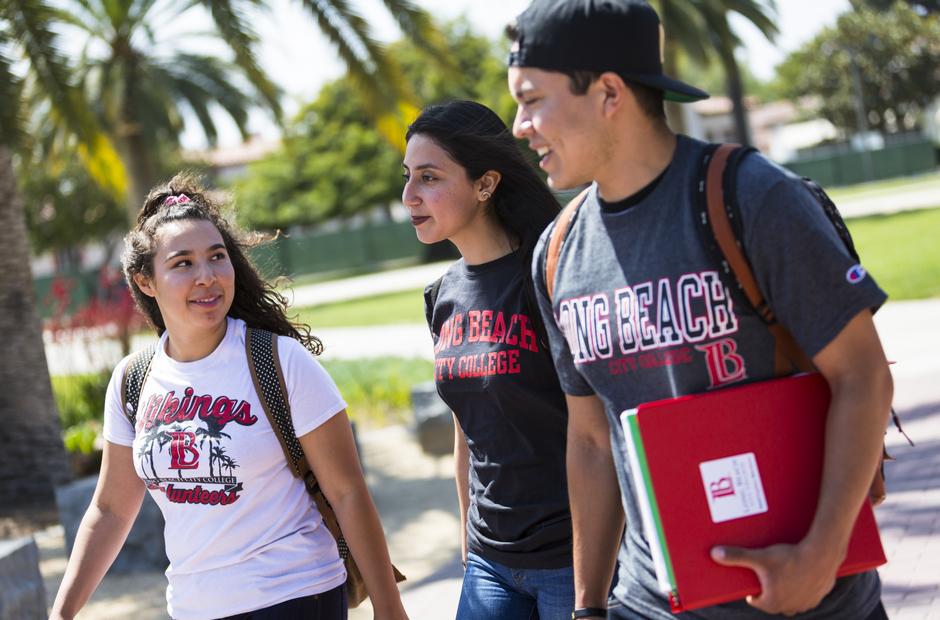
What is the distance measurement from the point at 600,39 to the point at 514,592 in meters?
1.58

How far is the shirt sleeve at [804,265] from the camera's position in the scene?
69.6 inches

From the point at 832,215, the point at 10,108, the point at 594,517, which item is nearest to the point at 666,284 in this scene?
the point at 832,215

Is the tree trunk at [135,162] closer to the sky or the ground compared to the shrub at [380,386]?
closer to the sky

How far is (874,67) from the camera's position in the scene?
6353 cm

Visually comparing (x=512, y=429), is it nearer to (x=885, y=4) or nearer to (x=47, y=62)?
(x=47, y=62)

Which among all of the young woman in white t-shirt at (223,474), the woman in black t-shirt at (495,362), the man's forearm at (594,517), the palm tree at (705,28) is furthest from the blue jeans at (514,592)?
the palm tree at (705,28)

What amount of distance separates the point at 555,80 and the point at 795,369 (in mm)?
643

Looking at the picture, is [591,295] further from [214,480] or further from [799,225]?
[214,480]

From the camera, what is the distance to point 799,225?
1774mm

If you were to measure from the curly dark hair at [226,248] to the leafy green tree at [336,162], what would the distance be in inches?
1742

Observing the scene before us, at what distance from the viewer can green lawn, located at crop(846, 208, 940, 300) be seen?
13.9 meters

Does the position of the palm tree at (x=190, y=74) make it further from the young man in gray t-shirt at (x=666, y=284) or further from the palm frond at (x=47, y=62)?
the young man in gray t-shirt at (x=666, y=284)

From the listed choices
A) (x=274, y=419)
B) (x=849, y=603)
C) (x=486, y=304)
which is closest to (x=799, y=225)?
(x=849, y=603)

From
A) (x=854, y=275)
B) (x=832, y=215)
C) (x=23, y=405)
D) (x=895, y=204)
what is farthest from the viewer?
(x=895, y=204)
